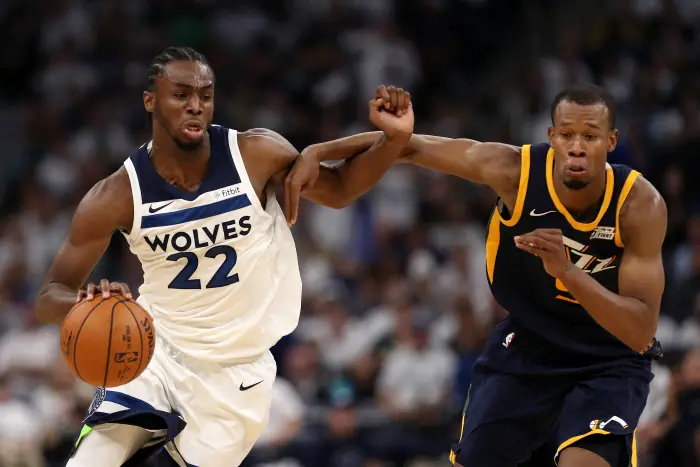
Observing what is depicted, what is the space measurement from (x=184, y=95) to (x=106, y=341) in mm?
1241

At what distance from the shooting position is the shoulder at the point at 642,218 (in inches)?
214

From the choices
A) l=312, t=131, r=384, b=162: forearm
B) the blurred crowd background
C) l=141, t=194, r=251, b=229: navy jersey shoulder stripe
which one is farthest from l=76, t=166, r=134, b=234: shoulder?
the blurred crowd background

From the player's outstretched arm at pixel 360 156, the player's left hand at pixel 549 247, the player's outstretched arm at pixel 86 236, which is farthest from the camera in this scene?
the player's outstretched arm at pixel 360 156

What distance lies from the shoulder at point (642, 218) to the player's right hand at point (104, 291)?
2.34 m

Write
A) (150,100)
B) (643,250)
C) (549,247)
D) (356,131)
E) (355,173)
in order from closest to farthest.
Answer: (549,247) < (643,250) < (150,100) < (355,173) < (356,131)

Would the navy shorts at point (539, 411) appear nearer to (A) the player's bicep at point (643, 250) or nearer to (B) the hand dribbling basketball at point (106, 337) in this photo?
(A) the player's bicep at point (643, 250)

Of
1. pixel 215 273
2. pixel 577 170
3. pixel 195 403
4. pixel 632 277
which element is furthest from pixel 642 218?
pixel 195 403

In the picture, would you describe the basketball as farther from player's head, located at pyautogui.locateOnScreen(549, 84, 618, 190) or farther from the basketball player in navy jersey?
player's head, located at pyautogui.locateOnScreen(549, 84, 618, 190)

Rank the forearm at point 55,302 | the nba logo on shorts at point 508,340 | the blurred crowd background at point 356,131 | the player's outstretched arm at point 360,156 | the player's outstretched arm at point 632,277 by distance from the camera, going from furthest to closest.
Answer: the blurred crowd background at point 356,131 → the nba logo on shorts at point 508,340 → the player's outstretched arm at point 360,156 → the forearm at point 55,302 → the player's outstretched arm at point 632,277

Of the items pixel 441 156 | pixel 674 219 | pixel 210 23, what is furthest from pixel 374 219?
pixel 441 156

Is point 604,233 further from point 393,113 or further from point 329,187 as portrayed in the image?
point 329,187

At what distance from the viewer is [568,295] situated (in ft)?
18.3

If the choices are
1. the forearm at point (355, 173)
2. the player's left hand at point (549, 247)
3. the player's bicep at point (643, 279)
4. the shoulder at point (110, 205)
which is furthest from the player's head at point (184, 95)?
the player's bicep at point (643, 279)

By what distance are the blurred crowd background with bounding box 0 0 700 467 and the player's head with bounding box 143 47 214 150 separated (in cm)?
455
